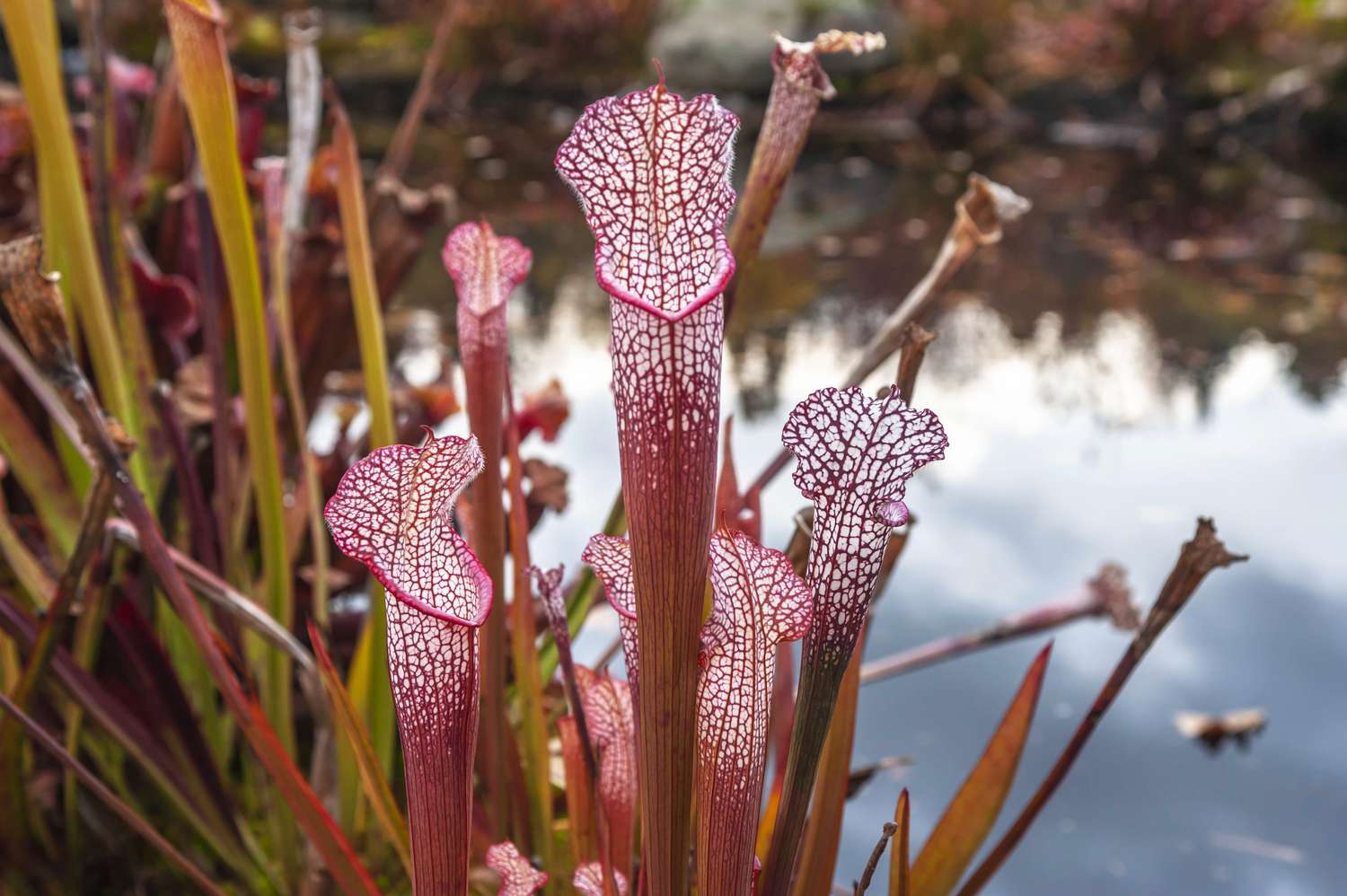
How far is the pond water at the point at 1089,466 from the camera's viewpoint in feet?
4.19

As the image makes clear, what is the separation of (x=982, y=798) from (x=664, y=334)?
40cm

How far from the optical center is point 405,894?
3.26 ft

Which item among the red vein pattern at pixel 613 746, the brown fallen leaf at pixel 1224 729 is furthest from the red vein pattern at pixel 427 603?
the brown fallen leaf at pixel 1224 729

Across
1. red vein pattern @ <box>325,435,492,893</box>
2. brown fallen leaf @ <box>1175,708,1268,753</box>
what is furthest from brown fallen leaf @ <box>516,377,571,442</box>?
brown fallen leaf @ <box>1175,708,1268,753</box>

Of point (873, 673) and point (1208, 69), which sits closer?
point (873, 673)

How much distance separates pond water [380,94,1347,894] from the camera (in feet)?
4.19

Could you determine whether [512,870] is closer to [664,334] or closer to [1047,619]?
[664,334]

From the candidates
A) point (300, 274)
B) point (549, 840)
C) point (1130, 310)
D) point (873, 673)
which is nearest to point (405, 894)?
point (549, 840)

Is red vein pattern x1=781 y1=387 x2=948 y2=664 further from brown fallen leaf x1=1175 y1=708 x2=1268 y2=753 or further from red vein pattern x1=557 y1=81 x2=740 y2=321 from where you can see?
brown fallen leaf x1=1175 y1=708 x2=1268 y2=753

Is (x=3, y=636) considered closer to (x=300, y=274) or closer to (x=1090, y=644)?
(x=300, y=274)

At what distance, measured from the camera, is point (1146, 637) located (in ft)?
2.08

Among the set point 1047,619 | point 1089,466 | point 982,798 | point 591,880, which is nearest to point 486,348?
point 591,880

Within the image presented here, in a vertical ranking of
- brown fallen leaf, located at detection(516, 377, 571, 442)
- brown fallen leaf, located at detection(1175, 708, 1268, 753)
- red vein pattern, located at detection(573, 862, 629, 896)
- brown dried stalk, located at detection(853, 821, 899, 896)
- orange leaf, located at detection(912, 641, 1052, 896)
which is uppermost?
brown fallen leaf, located at detection(1175, 708, 1268, 753)

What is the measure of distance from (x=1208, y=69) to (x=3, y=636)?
7123 millimetres
